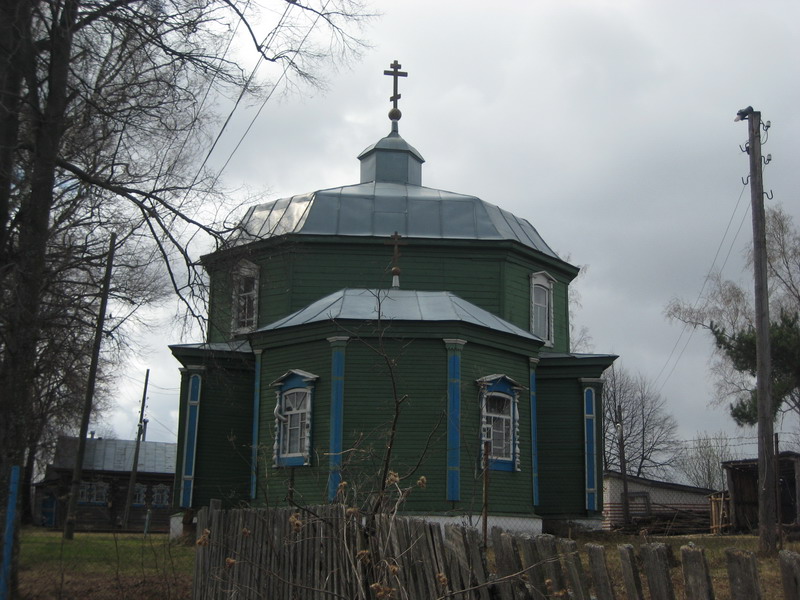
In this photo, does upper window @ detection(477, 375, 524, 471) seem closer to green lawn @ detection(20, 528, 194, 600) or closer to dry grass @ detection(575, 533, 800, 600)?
dry grass @ detection(575, 533, 800, 600)

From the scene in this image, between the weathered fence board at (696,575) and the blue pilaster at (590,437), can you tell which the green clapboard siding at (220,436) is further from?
the weathered fence board at (696,575)

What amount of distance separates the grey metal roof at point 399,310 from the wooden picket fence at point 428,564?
9.38m

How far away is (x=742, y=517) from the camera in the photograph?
74.1ft

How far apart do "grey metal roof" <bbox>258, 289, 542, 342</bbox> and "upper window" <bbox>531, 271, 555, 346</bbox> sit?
2.19m

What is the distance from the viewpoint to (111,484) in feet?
128

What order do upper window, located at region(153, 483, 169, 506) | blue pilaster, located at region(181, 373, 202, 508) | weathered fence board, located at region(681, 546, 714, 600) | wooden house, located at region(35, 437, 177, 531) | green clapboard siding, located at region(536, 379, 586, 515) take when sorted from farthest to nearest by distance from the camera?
upper window, located at region(153, 483, 169, 506) < wooden house, located at region(35, 437, 177, 531) < green clapboard siding, located at region(536, 379, 586, 515) < blue pilaster, located at region(181, 373, 202, 508) < weathered fence board, located at region(681, 546, 714, 600)

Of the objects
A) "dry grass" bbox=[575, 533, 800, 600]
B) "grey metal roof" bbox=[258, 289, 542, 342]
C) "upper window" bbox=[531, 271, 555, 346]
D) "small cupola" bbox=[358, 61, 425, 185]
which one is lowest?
"dry grass" bbox=[575, 533, 800, 600]

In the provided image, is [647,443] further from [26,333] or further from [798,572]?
[798,572]

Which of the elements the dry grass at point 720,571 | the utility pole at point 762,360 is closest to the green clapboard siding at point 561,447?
the dry grass at point 720,571

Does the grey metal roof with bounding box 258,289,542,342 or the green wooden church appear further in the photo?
the grey metal roof with bounding box 258,289,542,342

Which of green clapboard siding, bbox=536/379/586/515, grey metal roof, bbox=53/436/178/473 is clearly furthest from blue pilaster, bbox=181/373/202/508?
grey metal roof, bbox=53/436/178/473

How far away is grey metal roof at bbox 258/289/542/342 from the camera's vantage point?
16.8 m

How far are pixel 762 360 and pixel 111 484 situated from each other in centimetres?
3148

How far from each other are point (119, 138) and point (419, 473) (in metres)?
7.92
